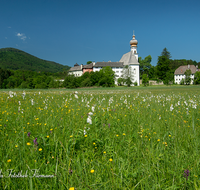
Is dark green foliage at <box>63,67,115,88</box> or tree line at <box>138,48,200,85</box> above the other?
tree line at <box>138,48,200,85</box>

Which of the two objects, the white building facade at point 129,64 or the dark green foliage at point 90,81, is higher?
the white building facade at point 129,64

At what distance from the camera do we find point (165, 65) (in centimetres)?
9312

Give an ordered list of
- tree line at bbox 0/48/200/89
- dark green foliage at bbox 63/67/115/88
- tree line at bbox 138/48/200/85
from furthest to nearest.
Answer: tree line at bbox 138/48/200/85, tree line at bbox 0/48/200/89, dark green foliage at bbox 63/67/115/88

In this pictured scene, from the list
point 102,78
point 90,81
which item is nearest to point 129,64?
point 102,78

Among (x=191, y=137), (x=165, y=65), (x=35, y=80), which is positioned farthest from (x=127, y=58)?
(x=191, y=137)

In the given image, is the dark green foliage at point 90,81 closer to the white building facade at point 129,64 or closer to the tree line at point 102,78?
the tree line at point 102,78

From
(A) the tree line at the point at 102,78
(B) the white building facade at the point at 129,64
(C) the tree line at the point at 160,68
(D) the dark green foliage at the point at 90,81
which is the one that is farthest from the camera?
(B) the white building facade at the point at 129,64

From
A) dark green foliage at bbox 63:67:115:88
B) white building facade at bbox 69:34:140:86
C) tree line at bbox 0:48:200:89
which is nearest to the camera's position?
dark green foliage at bbox 63:67:115:88

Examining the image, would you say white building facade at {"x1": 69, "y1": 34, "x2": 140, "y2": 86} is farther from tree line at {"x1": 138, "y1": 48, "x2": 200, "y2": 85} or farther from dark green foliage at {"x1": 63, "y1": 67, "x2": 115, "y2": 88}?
dark green foliage at {"x1": 63, "y1": 67, "x2": 115, "y2": 88}

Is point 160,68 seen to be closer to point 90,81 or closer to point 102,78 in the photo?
point 102,78

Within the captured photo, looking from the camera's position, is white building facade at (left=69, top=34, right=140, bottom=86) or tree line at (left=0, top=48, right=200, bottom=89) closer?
tree line at (left=0, top=48, right=200, bottom=89)

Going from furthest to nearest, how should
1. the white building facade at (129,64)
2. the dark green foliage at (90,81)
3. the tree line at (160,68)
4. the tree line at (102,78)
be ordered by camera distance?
the white building facade at (129,64) < the tree line at (160,68) < the tree line at (102,78) < the dark green foliage at (90,81)

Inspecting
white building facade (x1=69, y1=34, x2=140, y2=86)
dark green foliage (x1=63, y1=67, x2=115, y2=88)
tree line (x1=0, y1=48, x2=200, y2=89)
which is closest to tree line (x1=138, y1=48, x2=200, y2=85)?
tree line (x1=0, y1=48, x2=200, y2=89)

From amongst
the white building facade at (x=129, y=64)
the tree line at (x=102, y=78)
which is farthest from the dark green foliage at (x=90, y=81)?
the white building facade at (x=129, y=64)
